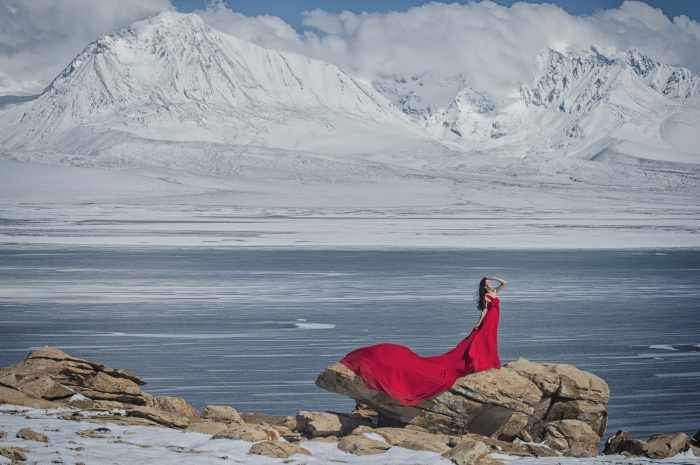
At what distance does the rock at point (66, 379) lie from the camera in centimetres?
782

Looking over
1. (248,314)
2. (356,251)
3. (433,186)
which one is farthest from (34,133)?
(248,314)

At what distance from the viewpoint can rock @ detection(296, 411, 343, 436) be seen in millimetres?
7512

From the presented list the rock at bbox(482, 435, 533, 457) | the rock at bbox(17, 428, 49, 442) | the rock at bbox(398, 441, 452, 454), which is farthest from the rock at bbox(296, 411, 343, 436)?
the rock at bbox(17, 428, 49, 442)

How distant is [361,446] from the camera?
6730 millimetres

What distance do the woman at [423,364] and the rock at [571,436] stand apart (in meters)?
0.80

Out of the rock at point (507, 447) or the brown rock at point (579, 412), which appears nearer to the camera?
the rock at point (507, 447)

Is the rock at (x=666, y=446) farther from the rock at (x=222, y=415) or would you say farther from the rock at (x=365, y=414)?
the rock at (x=222, y=415)

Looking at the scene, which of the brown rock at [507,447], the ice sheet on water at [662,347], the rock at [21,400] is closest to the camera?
the brown rock at [507,447]

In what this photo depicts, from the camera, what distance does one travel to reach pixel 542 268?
24594 millimetres

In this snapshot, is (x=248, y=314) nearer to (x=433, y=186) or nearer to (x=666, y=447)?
(x=666, y=447)

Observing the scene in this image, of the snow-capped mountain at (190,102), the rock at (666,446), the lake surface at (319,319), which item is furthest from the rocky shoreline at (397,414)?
the snow-capped mountain at (190,102)

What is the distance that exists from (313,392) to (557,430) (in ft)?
9.89

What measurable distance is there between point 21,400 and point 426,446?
365 centimetres

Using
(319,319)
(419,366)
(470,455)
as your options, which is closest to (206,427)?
(419,366)
